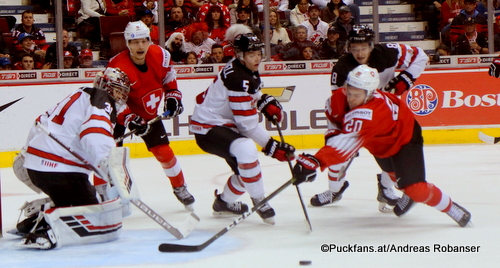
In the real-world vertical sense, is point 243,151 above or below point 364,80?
below

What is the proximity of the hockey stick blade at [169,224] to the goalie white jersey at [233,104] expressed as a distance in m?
0.61

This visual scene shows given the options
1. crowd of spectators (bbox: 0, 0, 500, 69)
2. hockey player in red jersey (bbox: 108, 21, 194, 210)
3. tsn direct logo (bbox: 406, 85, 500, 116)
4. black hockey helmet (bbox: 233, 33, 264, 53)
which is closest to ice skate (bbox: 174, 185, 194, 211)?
hockey player in red jersey (bbox: 108, 21, 194, 210)

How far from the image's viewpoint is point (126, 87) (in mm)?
3895

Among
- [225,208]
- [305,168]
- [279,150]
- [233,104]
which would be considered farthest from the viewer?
[225,208]

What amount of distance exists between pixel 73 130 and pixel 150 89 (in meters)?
1.25

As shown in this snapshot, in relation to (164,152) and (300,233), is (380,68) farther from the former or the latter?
(164,152)

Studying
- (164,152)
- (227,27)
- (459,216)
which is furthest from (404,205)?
(227,27)

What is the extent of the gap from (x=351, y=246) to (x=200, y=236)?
814 mm

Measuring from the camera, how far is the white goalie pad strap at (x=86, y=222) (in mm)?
3758

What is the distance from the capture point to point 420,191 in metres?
4.01

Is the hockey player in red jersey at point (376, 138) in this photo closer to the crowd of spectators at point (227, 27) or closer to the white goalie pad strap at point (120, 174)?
the white goalie pad strap at point (120, 174)

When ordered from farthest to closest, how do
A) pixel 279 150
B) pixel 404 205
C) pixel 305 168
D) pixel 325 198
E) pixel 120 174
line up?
pixel 325 198
pixel 404 205
pixel 279 150
pixel 305 168
pixel 120 174

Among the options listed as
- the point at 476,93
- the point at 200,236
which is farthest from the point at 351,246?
the point at 476,93

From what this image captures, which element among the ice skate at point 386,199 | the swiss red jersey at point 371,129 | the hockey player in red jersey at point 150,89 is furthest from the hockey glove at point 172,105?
the ice skate at point 386,199
